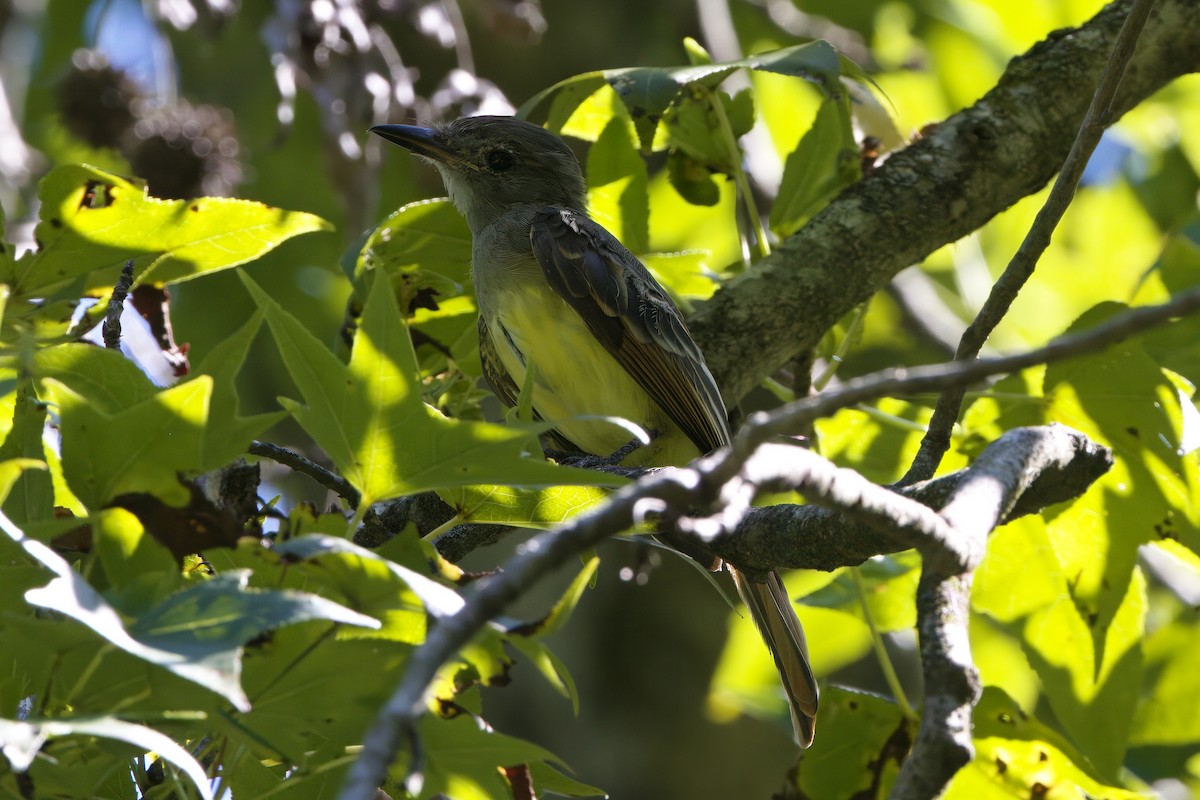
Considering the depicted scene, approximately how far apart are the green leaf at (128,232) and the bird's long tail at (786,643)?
65.1 inches

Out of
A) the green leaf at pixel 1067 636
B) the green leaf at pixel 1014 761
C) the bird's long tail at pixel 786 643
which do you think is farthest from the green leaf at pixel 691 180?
the green leaf at pixel 1014 761

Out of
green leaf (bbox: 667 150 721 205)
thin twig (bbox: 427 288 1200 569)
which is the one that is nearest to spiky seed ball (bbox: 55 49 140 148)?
green leaf (bbox: 667 150 721 205)

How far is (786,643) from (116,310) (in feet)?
7.03

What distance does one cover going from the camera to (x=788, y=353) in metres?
4.13

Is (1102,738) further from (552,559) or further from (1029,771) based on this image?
(552,559)

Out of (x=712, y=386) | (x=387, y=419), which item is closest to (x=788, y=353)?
(x=712, y=386)

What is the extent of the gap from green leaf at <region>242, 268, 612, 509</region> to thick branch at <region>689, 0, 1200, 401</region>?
6.56 ft

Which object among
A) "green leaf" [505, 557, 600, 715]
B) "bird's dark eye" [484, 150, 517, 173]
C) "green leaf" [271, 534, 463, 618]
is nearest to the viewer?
"green leaf" [271, 534, 463, 618]

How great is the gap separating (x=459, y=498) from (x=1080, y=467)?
4.40 feet

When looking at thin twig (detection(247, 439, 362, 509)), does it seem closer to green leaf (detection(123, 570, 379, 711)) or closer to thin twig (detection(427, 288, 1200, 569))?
green leaf (detection(123, 570, 379, 711))

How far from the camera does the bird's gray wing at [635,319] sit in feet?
13.8

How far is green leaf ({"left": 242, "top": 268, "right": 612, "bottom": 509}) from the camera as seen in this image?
2.24 metres

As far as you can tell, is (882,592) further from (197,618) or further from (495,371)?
(197,618)

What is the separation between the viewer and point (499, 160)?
17.5 ft
